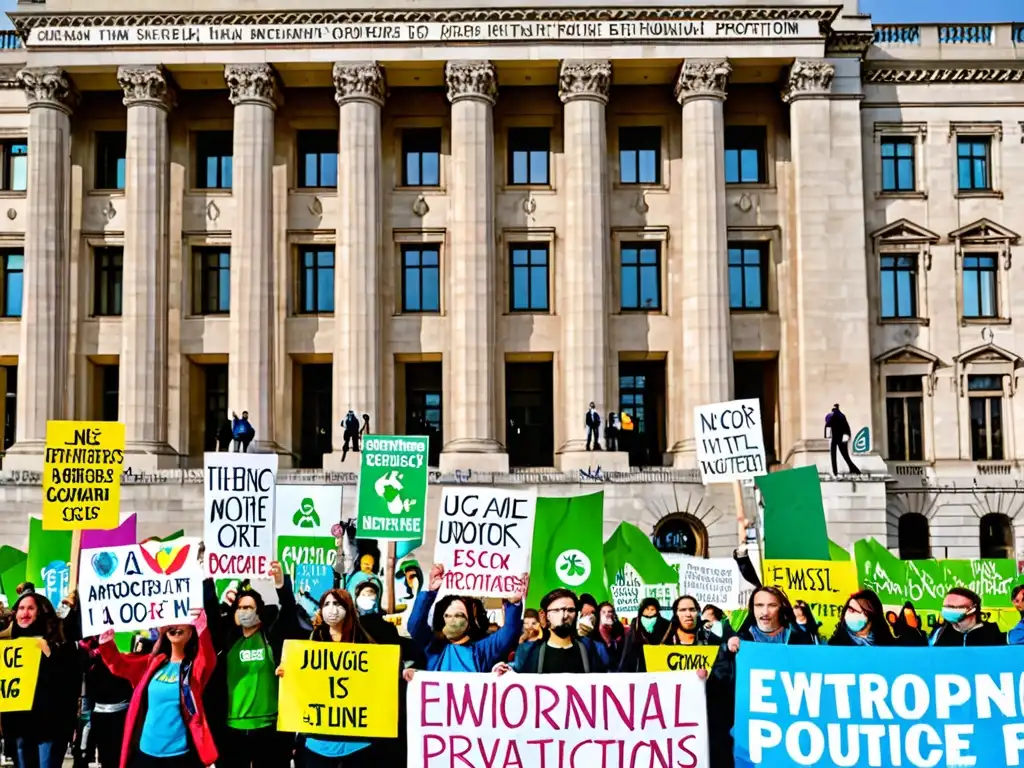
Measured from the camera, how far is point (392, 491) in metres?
17.9

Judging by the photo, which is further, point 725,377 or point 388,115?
point 388,115

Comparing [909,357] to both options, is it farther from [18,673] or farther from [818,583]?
[18,673]

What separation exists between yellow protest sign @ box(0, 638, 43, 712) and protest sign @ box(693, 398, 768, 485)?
9.51m

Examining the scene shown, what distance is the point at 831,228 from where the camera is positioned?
44438 mm

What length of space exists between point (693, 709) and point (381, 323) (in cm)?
3480

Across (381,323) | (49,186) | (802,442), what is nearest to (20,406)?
(49,186)

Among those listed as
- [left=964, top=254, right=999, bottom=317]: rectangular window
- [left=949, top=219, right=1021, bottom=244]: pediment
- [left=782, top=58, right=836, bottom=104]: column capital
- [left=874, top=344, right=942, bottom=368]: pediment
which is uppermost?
[left=782, top=58, right=836, bottom=104]: column capital

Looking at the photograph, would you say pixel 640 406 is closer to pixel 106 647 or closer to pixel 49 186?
pixel 49 186

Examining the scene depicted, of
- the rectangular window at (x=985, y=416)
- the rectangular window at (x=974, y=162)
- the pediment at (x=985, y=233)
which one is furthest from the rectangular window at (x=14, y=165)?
the rectangular window at (x=985, y=416)

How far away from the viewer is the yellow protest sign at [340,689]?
11.0 metres

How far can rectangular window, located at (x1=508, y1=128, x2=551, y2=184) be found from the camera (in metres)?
46.5

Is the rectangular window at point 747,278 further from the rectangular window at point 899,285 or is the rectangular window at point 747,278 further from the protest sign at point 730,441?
the protest sign at point 730,441

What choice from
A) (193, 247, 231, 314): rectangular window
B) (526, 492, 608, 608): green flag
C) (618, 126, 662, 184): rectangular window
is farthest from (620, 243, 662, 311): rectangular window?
(526, 492, 608, 608): green flag

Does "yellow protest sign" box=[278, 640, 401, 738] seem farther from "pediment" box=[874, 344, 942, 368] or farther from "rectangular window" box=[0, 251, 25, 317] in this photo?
"rectangular window" box=[0, 251, 25, 317]
